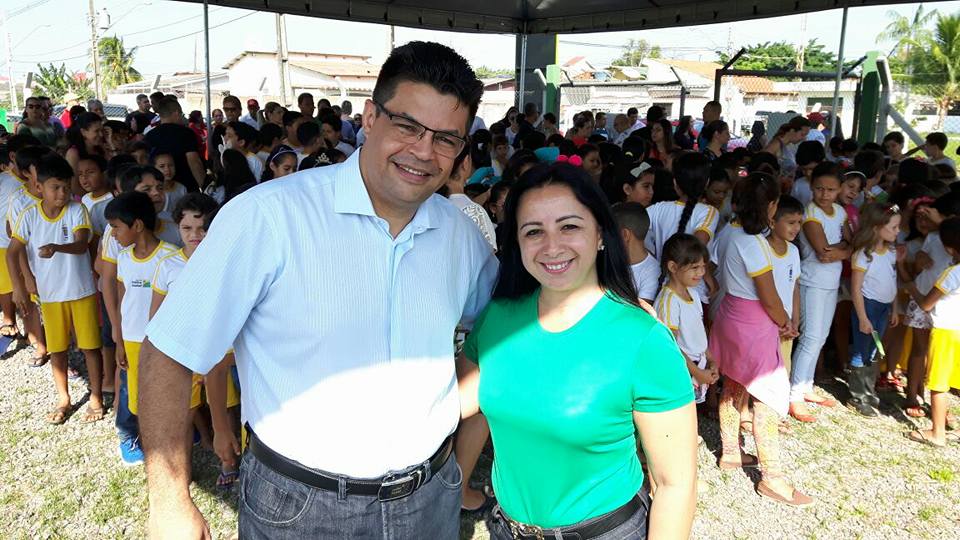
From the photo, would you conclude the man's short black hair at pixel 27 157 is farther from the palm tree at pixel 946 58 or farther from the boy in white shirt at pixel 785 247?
the palm tree at pixel 946 58

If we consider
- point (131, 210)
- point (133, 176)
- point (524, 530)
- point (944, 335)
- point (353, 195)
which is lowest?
point (944, 335)

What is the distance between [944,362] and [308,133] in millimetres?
5005

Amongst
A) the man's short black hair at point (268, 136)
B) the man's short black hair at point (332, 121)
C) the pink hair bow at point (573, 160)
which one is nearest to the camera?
the pink hair bow at point (573, 160)

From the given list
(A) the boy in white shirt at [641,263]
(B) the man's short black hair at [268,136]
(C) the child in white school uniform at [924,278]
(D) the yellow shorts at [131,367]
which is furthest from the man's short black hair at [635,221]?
(B) the man's short black hair at [268,136]

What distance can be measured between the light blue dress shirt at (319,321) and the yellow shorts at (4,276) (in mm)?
4438

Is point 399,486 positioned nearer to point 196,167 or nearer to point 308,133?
point 308,133

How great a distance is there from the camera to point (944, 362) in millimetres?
3699

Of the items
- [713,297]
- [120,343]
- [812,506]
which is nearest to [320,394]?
[120,343]

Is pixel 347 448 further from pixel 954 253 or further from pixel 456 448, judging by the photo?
pixel 954 253

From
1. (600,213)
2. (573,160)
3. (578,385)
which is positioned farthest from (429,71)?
(573,160)

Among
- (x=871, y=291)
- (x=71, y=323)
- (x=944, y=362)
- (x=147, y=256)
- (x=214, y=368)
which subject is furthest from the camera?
(x=871, y=291)

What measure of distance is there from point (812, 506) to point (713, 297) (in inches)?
50.3

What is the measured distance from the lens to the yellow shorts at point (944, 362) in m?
3.69

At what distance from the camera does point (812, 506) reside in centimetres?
319
